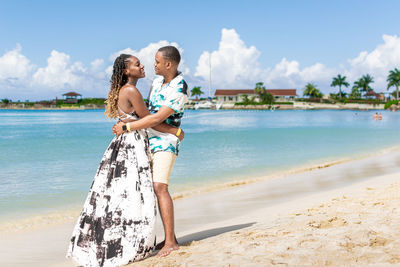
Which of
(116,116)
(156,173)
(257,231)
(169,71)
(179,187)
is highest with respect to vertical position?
(169,71)

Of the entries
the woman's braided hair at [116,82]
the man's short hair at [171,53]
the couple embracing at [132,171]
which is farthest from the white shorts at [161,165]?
the man's short hair at [171,53]

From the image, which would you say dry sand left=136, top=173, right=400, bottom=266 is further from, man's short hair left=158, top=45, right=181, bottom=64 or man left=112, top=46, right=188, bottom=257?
man's short hair left=158, top=45, right=181, bottom=64

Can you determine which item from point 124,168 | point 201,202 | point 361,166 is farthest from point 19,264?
point 361,166

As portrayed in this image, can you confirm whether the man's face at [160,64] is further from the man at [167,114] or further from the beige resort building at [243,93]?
the beige resort building at [243,93]

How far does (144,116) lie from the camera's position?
3.61 meters

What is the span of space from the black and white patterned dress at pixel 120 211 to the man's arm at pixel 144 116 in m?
0.11

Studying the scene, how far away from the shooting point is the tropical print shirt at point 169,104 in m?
3.60

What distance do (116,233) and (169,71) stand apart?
162 cm

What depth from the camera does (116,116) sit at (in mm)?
3766

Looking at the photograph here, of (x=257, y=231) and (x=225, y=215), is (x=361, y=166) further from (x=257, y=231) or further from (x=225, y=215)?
(x=257, y=231)

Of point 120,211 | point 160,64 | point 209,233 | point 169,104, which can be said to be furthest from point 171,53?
point 209,233

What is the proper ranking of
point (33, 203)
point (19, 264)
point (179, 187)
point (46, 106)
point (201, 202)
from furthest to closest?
1. point (46, 106)
2. point (179, 187)
3. point (33, 203)
4. point (201, 202)
5. point (19, 264)

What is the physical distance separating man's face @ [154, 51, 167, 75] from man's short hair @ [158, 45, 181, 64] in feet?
0.13

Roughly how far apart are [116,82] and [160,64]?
1.50 ft
